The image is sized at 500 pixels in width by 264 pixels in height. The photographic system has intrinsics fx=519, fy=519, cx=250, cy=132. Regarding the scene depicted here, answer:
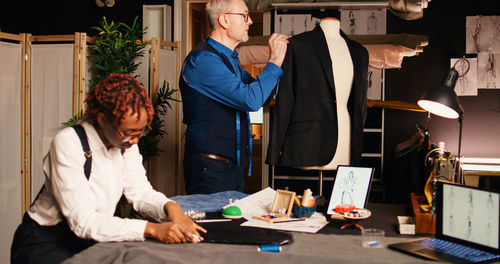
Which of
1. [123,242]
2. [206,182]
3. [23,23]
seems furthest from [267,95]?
[23,23]

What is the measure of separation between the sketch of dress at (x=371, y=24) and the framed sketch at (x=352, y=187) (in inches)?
151

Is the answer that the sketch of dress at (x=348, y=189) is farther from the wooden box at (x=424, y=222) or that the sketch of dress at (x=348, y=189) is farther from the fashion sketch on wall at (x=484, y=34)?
the fashion sketch on wall at (x=484, y=34)

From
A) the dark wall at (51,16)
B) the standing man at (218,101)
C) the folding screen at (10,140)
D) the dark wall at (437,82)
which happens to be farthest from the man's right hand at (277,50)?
the dark wall at (51,16)

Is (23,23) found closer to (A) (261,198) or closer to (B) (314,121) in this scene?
(B) (314,121)

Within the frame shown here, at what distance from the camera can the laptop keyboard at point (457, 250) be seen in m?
1.58

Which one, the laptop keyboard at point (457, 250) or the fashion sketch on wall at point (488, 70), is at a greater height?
the fashion sketch on wall at point (488, 70)

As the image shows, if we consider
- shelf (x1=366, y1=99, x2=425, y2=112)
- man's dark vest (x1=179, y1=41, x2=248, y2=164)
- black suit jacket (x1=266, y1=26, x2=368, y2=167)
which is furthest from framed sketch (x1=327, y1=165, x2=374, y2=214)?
shelf (x1=366, y1=99, x2=425, y2=112)

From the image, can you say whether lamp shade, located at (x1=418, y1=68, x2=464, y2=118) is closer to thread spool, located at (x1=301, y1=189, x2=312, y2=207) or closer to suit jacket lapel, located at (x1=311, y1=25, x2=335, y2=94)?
thread spool, located at (x1=301, y1=189, x2=312, y2=207)

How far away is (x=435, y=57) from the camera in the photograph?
5.77 meters

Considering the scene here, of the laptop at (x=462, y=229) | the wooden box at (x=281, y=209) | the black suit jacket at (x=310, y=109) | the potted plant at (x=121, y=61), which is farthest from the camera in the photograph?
the potted plant at (x=121, y=61)

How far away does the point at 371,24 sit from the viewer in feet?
19.0

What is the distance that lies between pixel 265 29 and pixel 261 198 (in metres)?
3.93

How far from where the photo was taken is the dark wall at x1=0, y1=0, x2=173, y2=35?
6.48 metres

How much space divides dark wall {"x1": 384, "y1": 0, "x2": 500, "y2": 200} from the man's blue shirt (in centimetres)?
337
